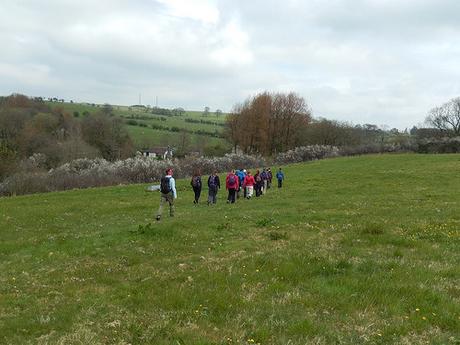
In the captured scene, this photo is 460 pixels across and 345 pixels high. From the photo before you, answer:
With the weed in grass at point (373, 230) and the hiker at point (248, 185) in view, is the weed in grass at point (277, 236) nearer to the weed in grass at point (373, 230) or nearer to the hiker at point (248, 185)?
the weed in grass at point (373, 230)

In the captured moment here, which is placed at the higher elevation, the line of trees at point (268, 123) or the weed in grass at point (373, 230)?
the line of trees at point (268, 123)

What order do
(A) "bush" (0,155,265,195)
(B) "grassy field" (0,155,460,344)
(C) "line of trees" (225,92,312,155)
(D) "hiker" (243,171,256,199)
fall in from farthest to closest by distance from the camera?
1. (C) "line of trees" (225,92,312,155)
2. (A) "bush" (0,155,265,195)
3. (D) "hiker" (243,171,256,199)
4. (B) "grassy field" (0,155,460,344)

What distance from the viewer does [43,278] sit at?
1077cm

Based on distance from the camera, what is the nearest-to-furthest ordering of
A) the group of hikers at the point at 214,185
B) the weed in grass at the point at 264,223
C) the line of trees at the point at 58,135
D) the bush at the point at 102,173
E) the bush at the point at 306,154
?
the weed in grass at the point at 264,223 < the group of hikers at the point at 214,185 < the bush at the point at 102,173 < the bush at the point at 306,154 < the line of trees at the point at 58,135

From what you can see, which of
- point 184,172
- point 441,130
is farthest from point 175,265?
point 441,130

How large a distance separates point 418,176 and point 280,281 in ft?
111

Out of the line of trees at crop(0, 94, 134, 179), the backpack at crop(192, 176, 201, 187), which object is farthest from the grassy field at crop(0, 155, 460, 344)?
the line of trees at crop(0, 94, 134, 179)

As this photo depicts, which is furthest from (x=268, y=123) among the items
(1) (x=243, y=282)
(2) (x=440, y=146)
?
(1) (x=243, y=282)

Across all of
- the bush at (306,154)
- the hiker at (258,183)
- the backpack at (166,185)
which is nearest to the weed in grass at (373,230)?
the backpack at (166,185)

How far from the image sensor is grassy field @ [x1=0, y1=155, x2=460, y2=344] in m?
6.89

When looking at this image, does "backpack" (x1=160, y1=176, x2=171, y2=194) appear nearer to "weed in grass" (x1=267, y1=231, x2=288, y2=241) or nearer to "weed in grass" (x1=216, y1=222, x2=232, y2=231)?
"weed in grass" (x1=216, y1=222, x2=232, y2=231)

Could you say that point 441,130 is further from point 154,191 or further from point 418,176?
point 154,191

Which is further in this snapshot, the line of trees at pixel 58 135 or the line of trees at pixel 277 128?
the line of trees at pixel 277 128

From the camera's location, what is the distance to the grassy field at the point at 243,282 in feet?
22.6
